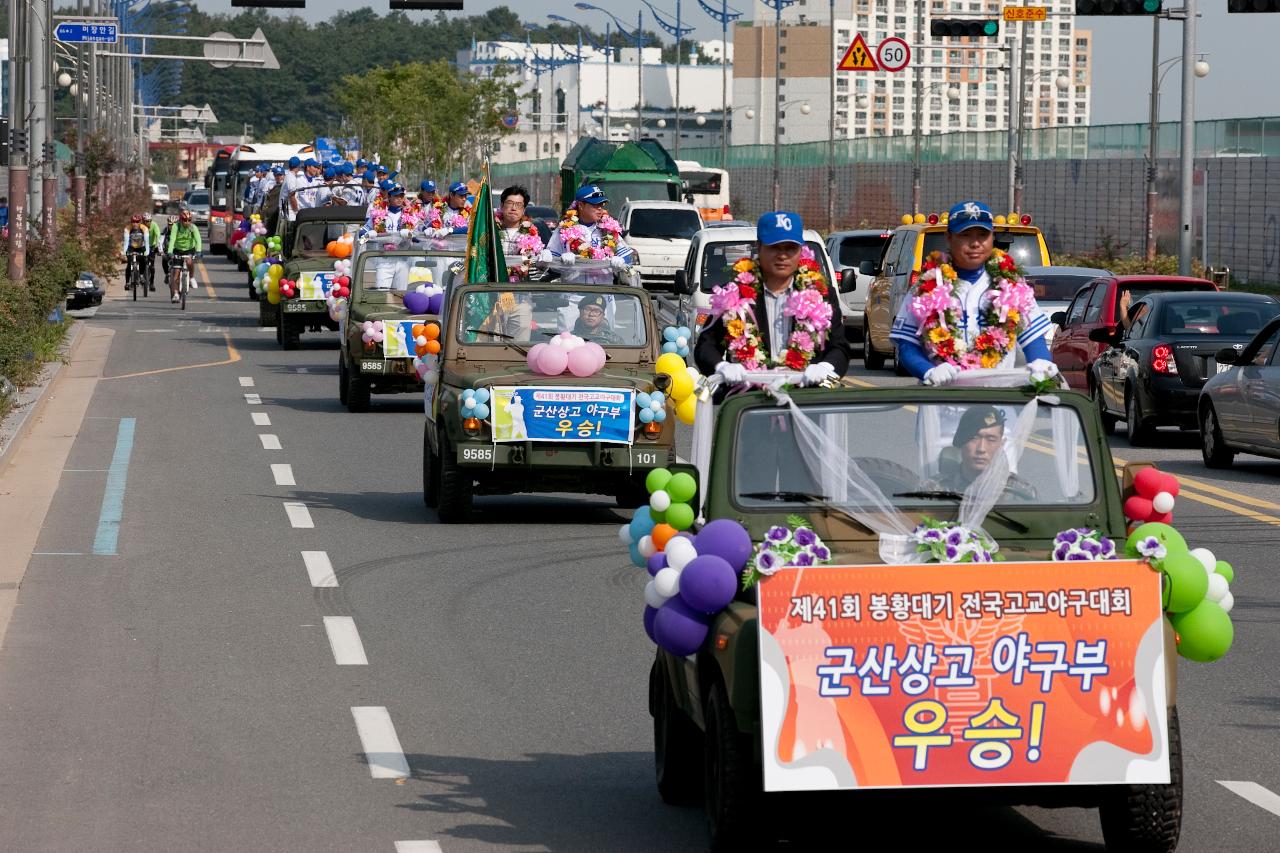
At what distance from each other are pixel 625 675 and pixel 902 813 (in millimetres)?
2673

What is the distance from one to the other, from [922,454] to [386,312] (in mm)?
17302

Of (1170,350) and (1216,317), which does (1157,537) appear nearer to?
(1170,350)

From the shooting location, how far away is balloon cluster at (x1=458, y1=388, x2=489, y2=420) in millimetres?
14867

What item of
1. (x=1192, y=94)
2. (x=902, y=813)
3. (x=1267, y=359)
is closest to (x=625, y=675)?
(x=902, y=813)

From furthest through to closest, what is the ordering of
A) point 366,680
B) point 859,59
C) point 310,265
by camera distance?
point 859,59, point 310,265, point 366,680

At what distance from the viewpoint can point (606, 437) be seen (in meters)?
15.0

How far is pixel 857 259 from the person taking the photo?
36812 millimetres

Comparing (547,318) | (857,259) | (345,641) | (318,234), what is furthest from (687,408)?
(857,259)

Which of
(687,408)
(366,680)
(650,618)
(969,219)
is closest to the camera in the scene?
(650,618)

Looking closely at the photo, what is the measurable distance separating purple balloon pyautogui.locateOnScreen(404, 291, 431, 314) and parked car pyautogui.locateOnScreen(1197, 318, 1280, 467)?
778 centimetres

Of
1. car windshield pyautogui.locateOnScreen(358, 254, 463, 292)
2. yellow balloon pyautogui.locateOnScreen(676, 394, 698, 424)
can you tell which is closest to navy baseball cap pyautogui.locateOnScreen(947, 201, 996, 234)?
yellow balloon pyautogui.locateOnScreen(676, 394, 698, 424)

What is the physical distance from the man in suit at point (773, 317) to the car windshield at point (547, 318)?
6.59 m

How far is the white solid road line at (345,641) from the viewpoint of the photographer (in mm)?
10195

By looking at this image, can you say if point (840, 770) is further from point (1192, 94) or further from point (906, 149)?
point (906, 149)
